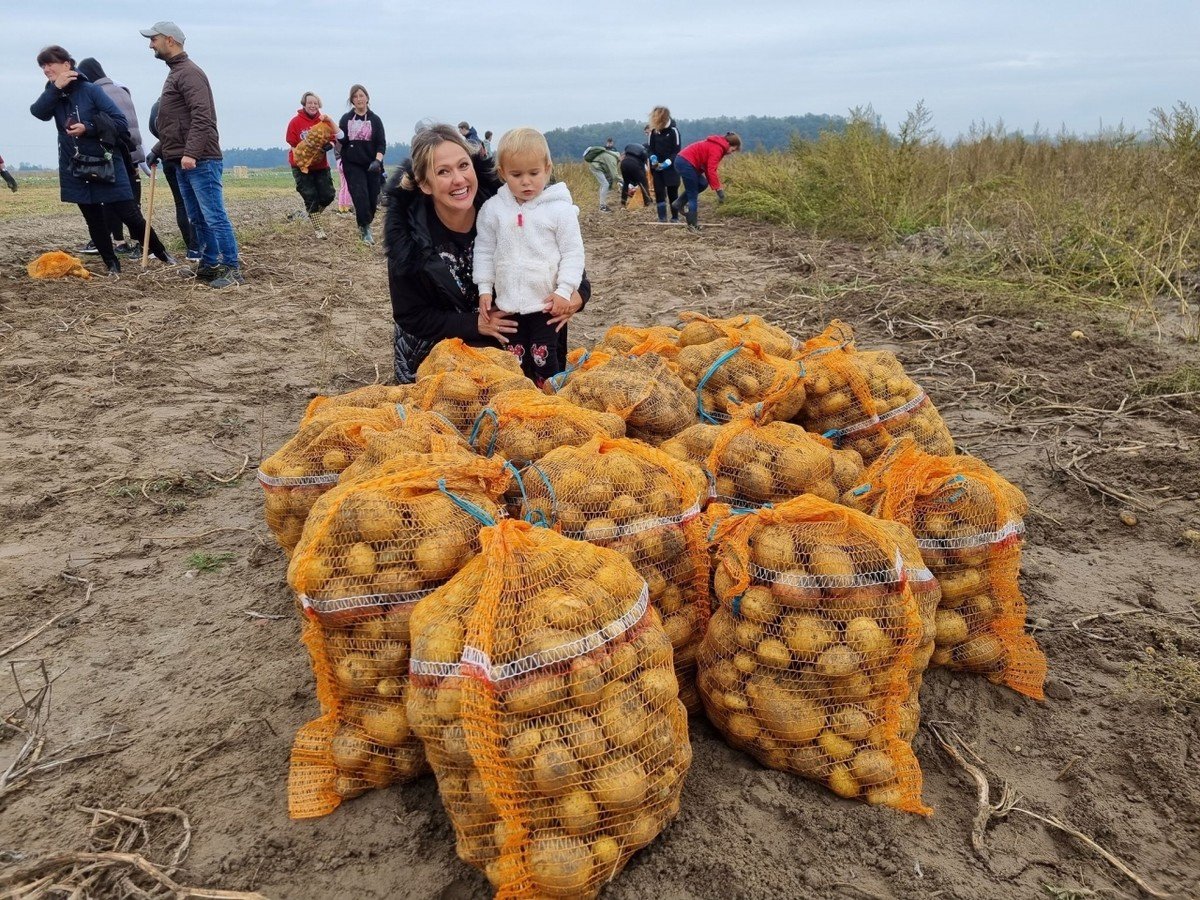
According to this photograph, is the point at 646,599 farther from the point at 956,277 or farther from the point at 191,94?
the point at 191,94

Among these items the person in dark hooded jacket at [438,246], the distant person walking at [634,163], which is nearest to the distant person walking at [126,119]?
the person in dark hooded jacket at [438,246]

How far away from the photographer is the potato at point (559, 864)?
1677 mm

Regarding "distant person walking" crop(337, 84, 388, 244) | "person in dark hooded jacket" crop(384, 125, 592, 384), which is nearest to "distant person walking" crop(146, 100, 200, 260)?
"distant person walking" crop(337, 84, 388, 244)

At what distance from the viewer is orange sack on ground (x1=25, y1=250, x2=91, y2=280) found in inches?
348

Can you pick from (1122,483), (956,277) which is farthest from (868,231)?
(1122,483)

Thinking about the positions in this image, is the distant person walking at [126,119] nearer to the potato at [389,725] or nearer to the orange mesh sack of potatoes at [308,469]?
the orange mesh sack of potatoes at [308,469]

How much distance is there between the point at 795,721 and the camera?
201 centimetres

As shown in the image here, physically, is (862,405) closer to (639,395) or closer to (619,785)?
(639,395)

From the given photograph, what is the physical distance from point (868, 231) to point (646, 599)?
9674 millimetres

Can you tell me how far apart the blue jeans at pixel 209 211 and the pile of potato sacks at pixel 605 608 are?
6.61 meters

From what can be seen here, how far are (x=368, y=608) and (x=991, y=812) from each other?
173 centimetres

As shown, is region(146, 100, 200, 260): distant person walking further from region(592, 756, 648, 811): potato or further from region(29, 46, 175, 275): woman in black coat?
region(592, 756, 648, 811): potato

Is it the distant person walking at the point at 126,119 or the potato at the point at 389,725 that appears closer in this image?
the potato at the point at 389,725

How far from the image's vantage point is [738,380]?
10.7 feet
